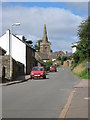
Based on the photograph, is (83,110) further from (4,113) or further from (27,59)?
(27,59)

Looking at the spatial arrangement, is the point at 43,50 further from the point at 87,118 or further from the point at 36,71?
the point at 87,118

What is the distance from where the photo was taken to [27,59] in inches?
2387

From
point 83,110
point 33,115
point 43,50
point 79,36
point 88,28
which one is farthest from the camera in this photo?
point 43,50

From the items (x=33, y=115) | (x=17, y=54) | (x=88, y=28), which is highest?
(x=88, y=28)

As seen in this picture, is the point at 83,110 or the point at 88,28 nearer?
the point at 83,110

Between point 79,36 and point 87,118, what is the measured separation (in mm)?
48250

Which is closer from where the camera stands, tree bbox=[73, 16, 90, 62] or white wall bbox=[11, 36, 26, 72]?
tree bbox=[73, 16, 90, 62]

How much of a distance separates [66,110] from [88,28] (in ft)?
133

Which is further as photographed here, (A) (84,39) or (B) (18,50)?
(B) (18,50)

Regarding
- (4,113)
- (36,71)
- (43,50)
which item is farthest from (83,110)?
(43,50)

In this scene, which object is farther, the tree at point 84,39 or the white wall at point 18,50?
the white wall at point 18,50

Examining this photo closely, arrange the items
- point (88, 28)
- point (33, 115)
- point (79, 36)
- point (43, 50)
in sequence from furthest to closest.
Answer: point (43, 50) → point (79, 36) → point (88, 28) → point (33, 115)

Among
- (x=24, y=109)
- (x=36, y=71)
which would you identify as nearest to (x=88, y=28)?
(x=36, y=71)

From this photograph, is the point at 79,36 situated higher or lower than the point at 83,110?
higher
